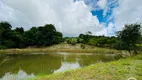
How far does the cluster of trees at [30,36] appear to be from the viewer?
44.0 metres

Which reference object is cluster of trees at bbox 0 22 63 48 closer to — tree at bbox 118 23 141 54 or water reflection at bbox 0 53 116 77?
water reflection at bbox 0 53 116 77

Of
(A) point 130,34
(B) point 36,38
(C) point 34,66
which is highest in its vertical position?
(B) point 36,38

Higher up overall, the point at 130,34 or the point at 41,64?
the point at 130,34

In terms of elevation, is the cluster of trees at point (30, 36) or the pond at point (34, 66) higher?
the cluster of trees at point (30, 36)

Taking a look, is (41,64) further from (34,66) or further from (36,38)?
(36,38)

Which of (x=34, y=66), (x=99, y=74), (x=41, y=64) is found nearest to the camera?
(x=99, y=74)

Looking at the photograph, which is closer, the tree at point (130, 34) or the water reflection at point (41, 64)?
the water reflection at point (41, 64)

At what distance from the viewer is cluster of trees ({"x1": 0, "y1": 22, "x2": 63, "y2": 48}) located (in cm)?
4403

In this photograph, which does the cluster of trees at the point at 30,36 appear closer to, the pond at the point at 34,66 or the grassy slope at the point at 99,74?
the pond at the point at 34,66

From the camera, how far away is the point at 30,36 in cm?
4872

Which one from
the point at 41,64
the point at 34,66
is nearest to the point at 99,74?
the point at 34,66

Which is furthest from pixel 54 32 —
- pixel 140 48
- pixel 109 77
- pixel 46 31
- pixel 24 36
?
pixel 109 77

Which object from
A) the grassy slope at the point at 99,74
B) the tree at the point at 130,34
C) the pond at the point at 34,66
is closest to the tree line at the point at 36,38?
the tree at the point at 130,34

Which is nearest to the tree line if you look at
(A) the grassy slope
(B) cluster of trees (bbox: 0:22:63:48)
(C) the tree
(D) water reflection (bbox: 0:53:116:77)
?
(B) cluster of trees (bbox: 0:22:63:48)
